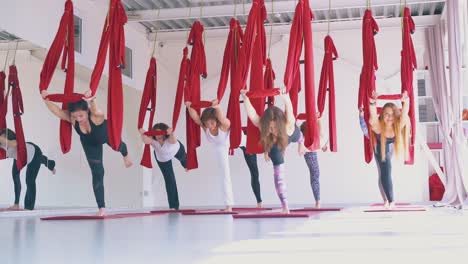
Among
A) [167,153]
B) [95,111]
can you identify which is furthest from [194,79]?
[95,111]

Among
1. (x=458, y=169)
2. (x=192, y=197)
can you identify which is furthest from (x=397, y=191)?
(x=192, y=197)

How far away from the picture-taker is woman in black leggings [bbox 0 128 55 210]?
722 cm

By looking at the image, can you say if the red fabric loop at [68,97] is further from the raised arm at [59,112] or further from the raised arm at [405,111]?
the raised arm at [405,111]

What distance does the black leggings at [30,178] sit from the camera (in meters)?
7.25

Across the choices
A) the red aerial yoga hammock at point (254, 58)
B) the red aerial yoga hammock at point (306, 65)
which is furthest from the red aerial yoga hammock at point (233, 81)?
the red aerial yoga hammock at point (306, 65)

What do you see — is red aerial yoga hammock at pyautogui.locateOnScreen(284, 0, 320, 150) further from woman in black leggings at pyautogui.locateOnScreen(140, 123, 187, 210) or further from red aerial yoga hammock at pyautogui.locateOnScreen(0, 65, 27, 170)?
red aerial yoga hammock at pyautogui.locateOnScreen(0, 65, 27, 170)

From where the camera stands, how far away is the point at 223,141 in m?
7.37

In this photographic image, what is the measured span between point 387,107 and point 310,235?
417 centimetres

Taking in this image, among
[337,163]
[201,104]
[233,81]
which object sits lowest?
[337,163]

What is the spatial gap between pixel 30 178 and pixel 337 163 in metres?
6.56

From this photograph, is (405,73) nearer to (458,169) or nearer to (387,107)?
(387,107)

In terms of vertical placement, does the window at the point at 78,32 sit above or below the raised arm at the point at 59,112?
above

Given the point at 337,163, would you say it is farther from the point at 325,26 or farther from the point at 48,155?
the point at 48,155

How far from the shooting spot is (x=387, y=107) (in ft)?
23.8
